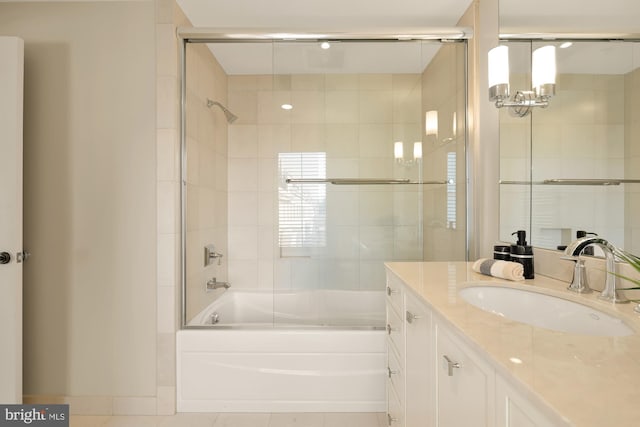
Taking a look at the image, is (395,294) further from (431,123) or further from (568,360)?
(431,123)

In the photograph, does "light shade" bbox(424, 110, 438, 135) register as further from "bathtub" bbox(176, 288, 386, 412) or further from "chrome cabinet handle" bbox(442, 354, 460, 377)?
"chrome cabinet handle" bbox(442, 354, 460, 377)

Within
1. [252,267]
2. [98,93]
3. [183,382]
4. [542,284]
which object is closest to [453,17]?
[542,284]

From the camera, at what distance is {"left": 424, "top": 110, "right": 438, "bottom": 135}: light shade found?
2223mm

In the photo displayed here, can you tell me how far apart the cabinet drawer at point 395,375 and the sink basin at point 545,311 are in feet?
1.51

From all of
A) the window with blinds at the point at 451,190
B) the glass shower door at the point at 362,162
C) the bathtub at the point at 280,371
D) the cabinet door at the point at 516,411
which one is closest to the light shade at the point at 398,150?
the glass shower door at the point at 362,162

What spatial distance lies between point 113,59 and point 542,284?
2.42m

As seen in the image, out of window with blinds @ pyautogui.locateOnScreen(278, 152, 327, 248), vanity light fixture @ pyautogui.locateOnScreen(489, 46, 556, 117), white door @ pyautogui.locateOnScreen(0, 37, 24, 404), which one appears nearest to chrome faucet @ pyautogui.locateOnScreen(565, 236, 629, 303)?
vanity light fixture @ pyautogui.locateOnScreen(489, 46, 556, 117)

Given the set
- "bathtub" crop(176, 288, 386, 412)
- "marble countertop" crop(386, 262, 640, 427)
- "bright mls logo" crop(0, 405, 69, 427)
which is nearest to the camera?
"marble countertop" crop(386, 262, 640, 427)

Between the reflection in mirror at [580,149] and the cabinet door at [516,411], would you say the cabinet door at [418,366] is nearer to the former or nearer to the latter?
the cabinet door at [516,411]

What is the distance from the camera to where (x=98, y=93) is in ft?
6.74

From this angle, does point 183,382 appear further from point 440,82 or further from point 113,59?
point 440,82

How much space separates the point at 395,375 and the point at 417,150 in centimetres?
130

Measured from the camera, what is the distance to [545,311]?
3.88 feet

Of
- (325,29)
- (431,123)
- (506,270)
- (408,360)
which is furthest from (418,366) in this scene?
(325,29)
